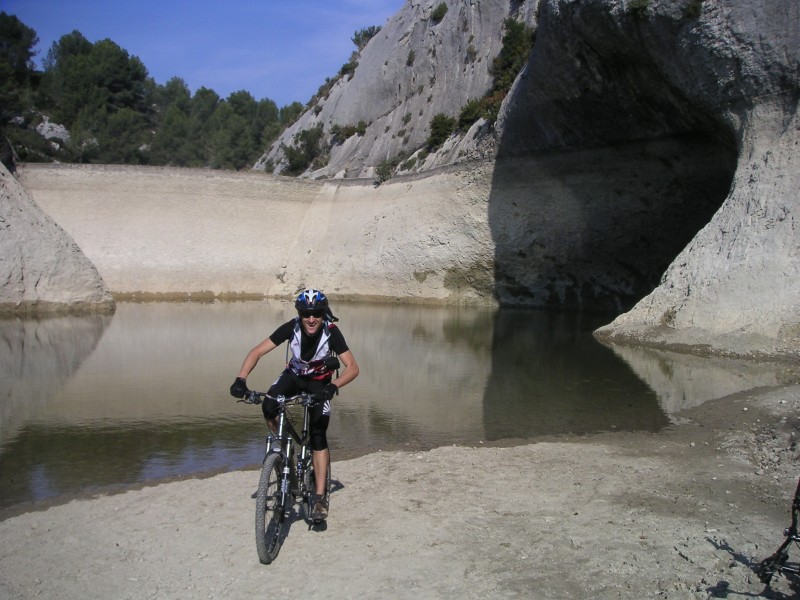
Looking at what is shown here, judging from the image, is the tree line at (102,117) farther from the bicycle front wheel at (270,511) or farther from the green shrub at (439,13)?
the bicycle front wheel at (270,511)

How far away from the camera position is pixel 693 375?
12.5 meters

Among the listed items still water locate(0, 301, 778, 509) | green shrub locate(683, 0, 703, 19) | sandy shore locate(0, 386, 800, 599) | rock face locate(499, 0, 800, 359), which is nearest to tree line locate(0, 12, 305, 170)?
still water locate(0, 301, 778, 509)

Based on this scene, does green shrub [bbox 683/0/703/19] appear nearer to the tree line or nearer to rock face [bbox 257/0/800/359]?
rock face [bbox 257/0/800/359]

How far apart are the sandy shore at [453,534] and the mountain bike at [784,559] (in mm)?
217

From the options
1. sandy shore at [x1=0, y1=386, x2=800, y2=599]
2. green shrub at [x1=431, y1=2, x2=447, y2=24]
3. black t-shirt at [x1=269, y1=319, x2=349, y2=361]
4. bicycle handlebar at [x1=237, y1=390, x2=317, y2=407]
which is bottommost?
sandy shore at [x1=0, y1=386, x2=800, y2=599]

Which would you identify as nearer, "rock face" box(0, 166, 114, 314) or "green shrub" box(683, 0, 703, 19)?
"green shrub" box(683, 0, 703, 19)

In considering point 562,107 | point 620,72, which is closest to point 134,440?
point 620,72

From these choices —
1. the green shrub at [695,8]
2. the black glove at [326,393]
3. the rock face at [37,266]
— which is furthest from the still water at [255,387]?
the green shrub at [695,8]

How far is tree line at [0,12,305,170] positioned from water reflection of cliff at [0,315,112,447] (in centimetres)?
3126

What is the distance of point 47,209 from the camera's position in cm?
3072

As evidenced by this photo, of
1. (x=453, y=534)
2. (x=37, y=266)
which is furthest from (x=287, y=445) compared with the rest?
(x=37, y=266)

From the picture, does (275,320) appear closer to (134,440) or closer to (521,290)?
(521,290)

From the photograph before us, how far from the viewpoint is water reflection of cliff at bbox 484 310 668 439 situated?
29.4ft

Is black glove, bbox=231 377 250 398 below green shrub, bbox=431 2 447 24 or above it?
below
